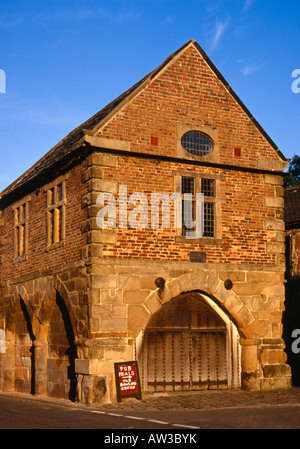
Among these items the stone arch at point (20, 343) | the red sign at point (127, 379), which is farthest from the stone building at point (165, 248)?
the stone arch at point (20, 343)

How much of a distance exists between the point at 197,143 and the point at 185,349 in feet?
18.0

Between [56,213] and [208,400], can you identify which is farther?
[56,213]

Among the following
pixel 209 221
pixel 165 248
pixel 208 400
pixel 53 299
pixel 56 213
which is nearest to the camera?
pixel 208 400

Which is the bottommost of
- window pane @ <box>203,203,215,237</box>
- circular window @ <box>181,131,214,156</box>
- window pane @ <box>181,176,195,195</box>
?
window pane @ <box>203,203,215,237</box>

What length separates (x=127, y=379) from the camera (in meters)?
15.9

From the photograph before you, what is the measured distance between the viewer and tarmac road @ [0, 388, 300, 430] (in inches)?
461

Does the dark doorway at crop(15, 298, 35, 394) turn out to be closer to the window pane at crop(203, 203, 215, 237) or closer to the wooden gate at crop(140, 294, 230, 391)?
the wooden gate at crop(140, 294, 230, 391)

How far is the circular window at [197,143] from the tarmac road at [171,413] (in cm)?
632

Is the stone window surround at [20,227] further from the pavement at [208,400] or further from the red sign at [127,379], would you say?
the pavement at [208,400]

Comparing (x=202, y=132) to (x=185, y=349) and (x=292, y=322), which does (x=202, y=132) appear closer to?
(x=185, y=349)

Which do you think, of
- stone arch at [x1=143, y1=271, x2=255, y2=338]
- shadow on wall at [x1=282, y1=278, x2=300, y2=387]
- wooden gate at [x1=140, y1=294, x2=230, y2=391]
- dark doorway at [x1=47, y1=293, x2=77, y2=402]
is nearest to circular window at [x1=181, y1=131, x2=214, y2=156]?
stone arch at [x1=143, y1=271, x2=255, y2=338]

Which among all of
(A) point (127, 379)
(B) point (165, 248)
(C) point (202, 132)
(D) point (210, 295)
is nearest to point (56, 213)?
(B) point (165, 248)

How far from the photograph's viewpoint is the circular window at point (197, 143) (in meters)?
18.1

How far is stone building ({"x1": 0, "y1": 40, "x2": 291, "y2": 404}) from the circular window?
4cm
